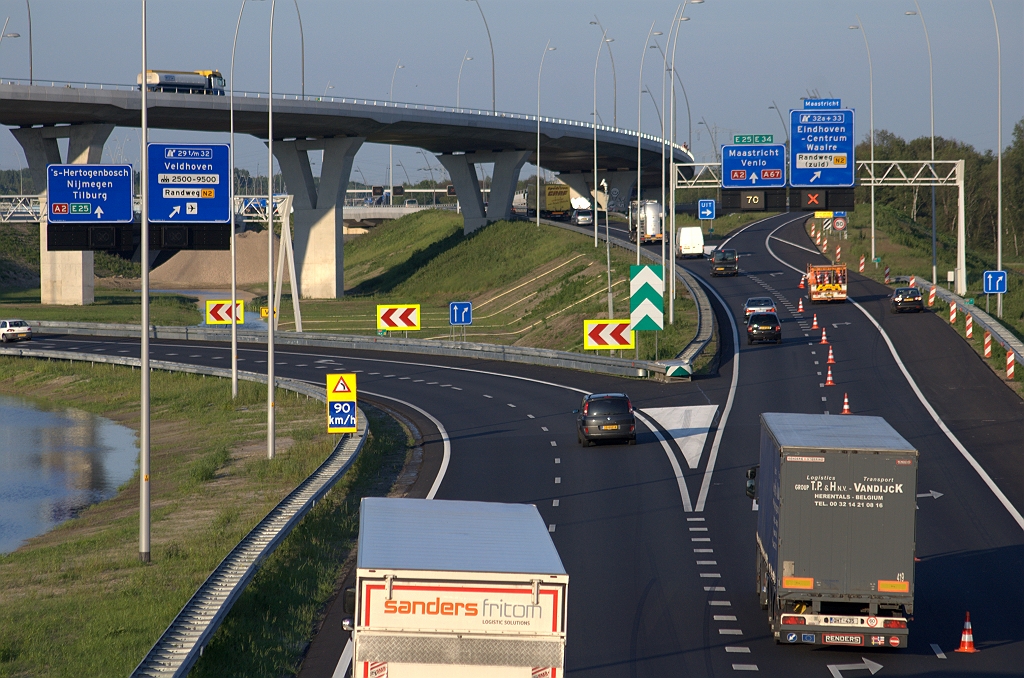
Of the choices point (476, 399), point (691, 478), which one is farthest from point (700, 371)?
point (691, 478)

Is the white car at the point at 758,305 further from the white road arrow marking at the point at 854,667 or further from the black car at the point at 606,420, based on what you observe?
the white road arrow marking at the point at 854,667

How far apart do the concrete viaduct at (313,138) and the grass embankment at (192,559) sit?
147ft

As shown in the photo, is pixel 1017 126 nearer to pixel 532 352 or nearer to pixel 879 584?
pixel 532 352

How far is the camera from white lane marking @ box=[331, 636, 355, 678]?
15148 millimetres

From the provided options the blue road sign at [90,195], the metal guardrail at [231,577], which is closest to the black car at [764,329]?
the metal guardrail at [231,577]

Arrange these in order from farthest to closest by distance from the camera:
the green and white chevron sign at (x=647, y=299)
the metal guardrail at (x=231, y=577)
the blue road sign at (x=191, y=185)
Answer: the green and white chevron sign at (x=647, y=299) < the blue road sign at (x=191, y=185) < the metal guardrail at (x=231, y=577)

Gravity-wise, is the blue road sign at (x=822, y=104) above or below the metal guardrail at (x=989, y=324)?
above

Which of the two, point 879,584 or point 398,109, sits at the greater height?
point 398,109

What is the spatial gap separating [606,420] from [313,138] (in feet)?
247

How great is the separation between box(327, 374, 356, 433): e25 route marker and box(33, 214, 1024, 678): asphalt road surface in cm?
299

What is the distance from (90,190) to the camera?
142 feet

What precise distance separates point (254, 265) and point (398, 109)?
83508 mm

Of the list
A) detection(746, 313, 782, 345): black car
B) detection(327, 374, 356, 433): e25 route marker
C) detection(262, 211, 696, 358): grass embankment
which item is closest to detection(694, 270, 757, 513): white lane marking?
detection(746, 313, 782, 345): black car

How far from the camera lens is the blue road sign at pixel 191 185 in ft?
134
